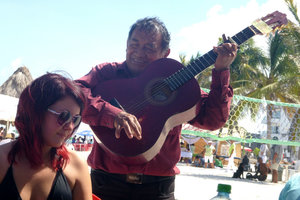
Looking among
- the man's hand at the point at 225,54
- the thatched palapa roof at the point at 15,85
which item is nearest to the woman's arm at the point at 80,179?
the man's hand at the point at 225,54

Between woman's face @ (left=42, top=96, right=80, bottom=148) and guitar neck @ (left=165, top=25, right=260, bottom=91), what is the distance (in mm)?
890

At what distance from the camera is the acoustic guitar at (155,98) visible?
2242 mm

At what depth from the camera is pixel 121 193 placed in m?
2.31

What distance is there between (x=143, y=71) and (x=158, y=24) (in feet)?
1.19

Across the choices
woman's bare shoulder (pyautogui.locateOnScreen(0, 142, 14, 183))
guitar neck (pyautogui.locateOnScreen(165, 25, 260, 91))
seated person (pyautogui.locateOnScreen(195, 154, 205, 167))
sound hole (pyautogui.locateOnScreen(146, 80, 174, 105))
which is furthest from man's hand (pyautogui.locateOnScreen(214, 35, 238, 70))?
seated person (pyautogui.locateOnScreen(195, 154, 205, 167))

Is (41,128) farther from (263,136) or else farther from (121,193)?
(263,136)

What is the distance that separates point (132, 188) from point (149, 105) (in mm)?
524

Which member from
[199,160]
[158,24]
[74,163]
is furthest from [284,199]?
[199,160]

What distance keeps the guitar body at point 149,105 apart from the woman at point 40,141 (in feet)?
1.63

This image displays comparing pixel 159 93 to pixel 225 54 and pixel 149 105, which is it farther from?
pixel 225 54

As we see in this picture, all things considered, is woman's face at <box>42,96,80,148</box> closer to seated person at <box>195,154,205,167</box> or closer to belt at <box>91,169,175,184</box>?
belt at <box>91,169,175,184</box>

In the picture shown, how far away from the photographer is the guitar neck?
2.48 metres

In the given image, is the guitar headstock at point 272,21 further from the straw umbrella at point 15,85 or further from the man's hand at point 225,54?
the straw umbrella at point 15,85

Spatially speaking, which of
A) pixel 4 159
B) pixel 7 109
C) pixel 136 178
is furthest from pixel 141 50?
pixel 7 109
